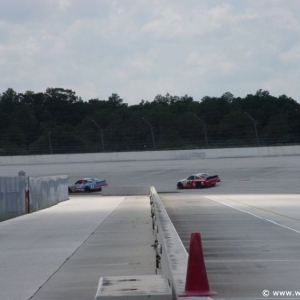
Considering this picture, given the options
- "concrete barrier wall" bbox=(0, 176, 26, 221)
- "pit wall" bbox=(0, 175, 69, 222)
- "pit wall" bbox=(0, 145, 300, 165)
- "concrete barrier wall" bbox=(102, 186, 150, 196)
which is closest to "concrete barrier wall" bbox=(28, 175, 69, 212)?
"pit wall" bbox=(0, 175, 69, 222)

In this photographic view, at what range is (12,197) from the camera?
30.4 m

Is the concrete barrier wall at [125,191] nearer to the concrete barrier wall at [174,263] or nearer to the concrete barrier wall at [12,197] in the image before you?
the concrete barrier wall at [12,197]

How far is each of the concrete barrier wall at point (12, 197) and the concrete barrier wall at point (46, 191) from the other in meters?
1.28

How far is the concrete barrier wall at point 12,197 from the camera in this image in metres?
29.5

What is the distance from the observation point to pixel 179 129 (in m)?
83.4

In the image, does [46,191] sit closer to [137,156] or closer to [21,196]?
[21,196]

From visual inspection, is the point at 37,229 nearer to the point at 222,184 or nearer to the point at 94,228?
the point at 94,228

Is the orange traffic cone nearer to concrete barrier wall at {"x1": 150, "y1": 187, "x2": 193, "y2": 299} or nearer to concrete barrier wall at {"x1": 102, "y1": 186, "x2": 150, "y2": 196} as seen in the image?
concrete barrier wall at {"x1": 150, "y1": 187, "x2": 193, "y2": 299}

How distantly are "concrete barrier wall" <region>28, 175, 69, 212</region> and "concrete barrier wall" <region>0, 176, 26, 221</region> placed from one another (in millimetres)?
1283

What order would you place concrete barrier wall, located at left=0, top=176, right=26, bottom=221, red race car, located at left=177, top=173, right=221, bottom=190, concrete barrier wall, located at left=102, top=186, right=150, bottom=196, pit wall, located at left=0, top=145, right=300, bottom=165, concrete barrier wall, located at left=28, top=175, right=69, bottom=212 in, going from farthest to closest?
pit wall, located at left=0, top=145, right=300, bottom=165 → red race car, located at left=177, top=173, right=221, bottom=190 → concrete barrier wall, located at left=102, top=186, right=150, bottom=196 → concrete barrier wall, located at left=28, top=175, right=69, bottom=212 → concrete barrier wall, located at left=0, top=176, right=26, bottom=221

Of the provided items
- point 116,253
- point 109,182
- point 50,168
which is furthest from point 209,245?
point 50,168

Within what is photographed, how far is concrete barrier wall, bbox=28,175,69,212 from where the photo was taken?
1308 inches

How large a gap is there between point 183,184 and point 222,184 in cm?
350

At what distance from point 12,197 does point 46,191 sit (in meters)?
7.15
